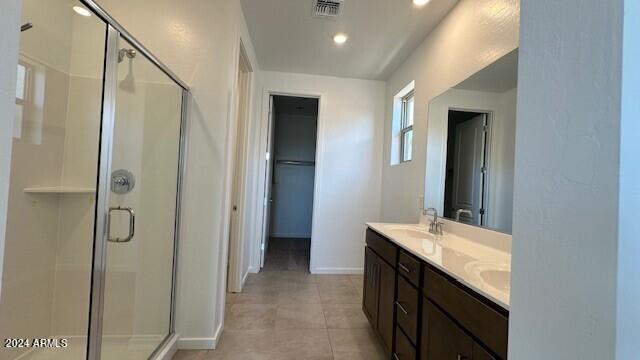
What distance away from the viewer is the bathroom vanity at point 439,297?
3.27 ft

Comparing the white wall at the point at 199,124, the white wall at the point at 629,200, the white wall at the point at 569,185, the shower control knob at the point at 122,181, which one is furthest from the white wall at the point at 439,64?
the shower control knob at the point at 122,181

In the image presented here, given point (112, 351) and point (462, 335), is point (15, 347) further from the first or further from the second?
point (462, 335)

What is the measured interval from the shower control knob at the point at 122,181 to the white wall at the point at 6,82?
3.72 ft

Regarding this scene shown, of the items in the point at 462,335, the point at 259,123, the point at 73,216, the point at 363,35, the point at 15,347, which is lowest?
the point at 15,347

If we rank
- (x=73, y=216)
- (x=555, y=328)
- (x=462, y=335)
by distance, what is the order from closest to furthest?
(x=555, y=328), (x=462, y=335), (x=73, y=216)

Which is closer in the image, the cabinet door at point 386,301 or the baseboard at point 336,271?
the cabinet door at point 386,301

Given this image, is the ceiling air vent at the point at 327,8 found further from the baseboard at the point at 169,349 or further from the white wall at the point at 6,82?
the baseboard at the point at 169,349

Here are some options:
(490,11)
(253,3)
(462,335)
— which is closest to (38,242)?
(253,3)

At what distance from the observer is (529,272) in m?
0.57

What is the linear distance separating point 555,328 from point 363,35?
2852 mm

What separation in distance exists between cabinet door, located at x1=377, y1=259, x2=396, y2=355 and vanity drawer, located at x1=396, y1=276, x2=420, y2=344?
10cm

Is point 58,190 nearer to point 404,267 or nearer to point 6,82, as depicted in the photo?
point 6,82

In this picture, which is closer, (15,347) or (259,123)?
(15,347)

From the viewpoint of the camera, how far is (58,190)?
78.2 inches
